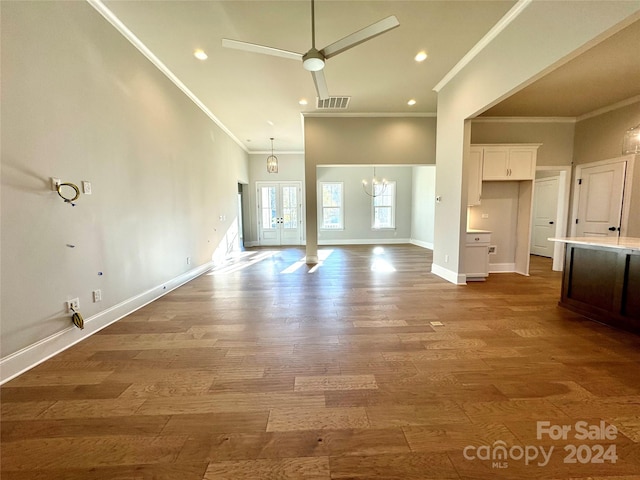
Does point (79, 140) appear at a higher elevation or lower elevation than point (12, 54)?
lower

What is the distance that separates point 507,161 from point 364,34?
3.83m

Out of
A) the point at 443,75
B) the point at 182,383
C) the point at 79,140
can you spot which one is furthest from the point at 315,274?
the point at 443,75

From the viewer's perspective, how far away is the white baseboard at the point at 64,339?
6.07 ft

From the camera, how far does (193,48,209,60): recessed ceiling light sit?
336cm

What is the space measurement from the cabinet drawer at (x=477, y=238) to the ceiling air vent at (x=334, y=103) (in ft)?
11.1

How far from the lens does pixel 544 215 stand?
21.5 ft

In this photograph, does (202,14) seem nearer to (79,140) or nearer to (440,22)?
(79,140)

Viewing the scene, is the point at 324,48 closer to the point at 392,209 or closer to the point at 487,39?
the point at 487,39

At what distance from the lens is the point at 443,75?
13.2ft

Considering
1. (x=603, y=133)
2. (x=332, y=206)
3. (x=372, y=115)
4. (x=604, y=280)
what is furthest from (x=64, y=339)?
(x=603, y=133)

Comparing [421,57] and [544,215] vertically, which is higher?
[421,57]

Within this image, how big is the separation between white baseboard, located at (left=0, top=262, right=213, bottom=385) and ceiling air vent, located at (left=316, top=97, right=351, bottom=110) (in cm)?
438

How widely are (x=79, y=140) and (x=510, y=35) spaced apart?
462cm

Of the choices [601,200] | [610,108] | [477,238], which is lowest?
[477,238]
